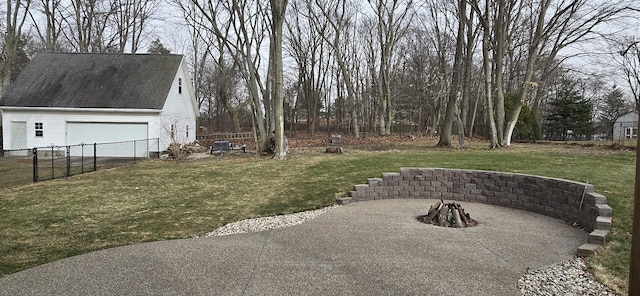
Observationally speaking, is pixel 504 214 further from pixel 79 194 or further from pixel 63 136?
pixel 63 136

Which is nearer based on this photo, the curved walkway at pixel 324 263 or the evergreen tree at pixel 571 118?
the curved walkway at pixel 324 263

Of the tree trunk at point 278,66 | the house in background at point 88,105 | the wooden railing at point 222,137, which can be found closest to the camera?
the tree trunk at point 278,66

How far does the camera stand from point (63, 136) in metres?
19.1

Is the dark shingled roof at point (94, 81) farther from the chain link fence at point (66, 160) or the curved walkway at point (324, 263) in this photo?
the curved walkway at point (324, 263)

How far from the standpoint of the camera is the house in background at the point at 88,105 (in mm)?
19016

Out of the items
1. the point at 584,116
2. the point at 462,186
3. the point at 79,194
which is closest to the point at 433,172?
the point at 462,186

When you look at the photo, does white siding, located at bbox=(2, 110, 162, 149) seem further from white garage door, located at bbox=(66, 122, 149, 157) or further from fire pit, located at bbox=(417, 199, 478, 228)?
fire pit, located at bbox=(417, 199, 478, 228)

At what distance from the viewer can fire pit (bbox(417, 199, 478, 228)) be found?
6.64 metres

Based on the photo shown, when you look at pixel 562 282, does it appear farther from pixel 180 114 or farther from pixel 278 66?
pixel 180 114

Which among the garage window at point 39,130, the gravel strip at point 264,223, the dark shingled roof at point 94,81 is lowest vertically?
the gravel strip at point 264,223

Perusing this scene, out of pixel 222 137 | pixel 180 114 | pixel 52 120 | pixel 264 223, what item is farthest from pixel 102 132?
pixel 264 223

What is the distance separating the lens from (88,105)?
19.1 metres

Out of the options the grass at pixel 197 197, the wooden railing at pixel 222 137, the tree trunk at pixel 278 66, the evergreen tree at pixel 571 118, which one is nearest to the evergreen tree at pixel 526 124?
Answer: the evergreen tree at pixel 571 118

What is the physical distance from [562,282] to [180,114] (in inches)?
839
